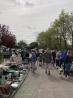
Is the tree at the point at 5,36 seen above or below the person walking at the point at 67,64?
above

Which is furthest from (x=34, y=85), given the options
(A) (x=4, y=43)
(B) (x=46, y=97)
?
(A) (x=4, y=43)

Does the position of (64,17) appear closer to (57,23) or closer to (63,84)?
(57,23)

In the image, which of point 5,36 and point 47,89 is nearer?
point 47,89

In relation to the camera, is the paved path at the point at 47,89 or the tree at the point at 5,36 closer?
the paved path at the point at 47,89

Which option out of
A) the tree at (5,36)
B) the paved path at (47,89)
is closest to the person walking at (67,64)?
the paved path at (47,89)

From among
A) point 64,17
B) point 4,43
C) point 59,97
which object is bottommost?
point 59,97

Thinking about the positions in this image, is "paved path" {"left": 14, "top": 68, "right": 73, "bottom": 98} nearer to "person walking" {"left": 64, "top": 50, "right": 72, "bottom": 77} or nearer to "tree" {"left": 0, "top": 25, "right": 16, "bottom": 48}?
"person walking" {"left": 64, "top": 50, "right": 72, "bottom": 77}

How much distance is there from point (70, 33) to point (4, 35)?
13431 millimetres

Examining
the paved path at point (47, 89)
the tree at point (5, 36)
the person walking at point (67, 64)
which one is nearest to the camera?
the paved path at point (47, 89)

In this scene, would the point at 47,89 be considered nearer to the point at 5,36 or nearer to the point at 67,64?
the point at 67,64

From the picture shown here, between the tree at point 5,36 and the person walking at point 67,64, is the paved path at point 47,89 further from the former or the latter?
the tree at point 5,36

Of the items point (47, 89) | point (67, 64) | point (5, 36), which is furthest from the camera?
point (5, 36)

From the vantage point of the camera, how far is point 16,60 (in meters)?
28.5

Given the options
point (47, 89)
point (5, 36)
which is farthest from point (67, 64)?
point (5, 36)
